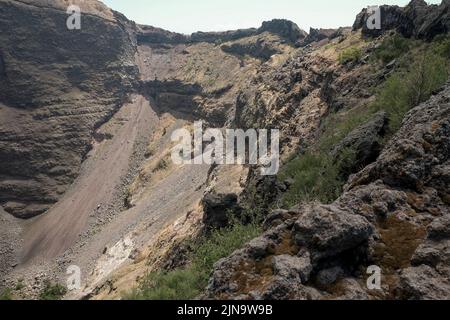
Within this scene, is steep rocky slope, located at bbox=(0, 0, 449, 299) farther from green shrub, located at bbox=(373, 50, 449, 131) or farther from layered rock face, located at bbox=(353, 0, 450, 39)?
green shrub, located at bbox=(373, 50, 449, 131)

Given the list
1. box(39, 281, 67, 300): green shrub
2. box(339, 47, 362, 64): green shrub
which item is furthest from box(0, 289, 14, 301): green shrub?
box(339, 47, 362, 64): green shrub

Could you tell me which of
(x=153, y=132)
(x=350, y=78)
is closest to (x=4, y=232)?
(x=153, y=132)

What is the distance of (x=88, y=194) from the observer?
8056 cm

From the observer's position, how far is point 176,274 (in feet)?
44.9

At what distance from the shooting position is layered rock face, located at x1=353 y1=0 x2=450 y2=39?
31031mm

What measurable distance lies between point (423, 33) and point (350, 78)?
6.24m

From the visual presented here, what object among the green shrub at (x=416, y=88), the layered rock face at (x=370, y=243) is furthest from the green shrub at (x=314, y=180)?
the layered rock face at (x=370, y=243)

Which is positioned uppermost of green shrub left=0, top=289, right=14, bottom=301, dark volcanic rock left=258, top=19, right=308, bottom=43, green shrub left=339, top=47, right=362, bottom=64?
dark volcanic rock left=258, top=19, right=308, bottom=43

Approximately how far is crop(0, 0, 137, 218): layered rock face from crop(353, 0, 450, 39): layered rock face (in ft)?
214

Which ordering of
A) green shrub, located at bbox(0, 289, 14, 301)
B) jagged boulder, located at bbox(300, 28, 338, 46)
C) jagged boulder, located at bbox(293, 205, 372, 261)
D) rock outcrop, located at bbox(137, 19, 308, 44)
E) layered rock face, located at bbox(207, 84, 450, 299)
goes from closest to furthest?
layered rock face, located at bbox(207, 84, 450, 299) < jagged boulder, located at bbox(293, 205, 372, 261) < green shrub, located at bbox(0, 289, 14, 301) < jagged boulder, located at bbox(300, 28, 338, 46) < rock outcrop, located at bbox(137, 19, 308, 44)

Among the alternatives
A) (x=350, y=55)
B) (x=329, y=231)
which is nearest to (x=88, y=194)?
(x=350, y=55)

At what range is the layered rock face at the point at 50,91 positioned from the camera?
84625 mm

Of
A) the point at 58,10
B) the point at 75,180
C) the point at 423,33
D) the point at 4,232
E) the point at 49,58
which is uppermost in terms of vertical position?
the point at 58,10

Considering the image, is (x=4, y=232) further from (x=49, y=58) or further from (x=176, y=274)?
(x=176, y=274)
